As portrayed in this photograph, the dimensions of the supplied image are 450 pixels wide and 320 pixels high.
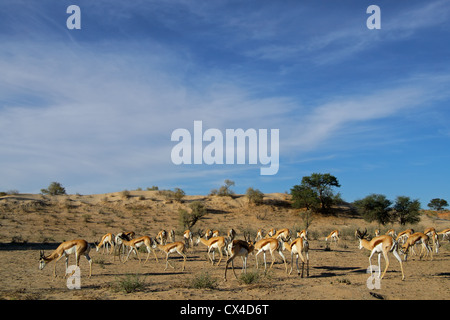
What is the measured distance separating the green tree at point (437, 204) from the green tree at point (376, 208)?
43.3 meters

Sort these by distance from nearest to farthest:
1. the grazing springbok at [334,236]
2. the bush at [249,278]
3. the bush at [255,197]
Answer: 1. the bush at [249,278]
2. the grazing springbok at [334,236]
3. the bush at [255,197]

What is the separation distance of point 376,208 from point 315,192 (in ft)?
37.3

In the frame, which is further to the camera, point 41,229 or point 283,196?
point 283,196

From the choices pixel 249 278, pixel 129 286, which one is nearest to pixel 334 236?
pixel 249 278

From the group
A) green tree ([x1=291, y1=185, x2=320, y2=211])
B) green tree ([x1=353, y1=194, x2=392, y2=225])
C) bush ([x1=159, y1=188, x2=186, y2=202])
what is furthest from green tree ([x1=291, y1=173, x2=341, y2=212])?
bush ([x1=159, y1=188, x2=186, y2=202])

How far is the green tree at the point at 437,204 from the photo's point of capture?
7400cm

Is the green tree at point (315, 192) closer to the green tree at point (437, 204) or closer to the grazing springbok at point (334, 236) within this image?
the grazing springbok at point (334, 236)

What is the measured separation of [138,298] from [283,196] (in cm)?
4984

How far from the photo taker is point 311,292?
951 centimetres

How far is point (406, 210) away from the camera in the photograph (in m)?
39.2

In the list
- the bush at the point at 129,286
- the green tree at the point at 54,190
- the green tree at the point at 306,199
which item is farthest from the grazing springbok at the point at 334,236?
the green tree at the point at 54,190
